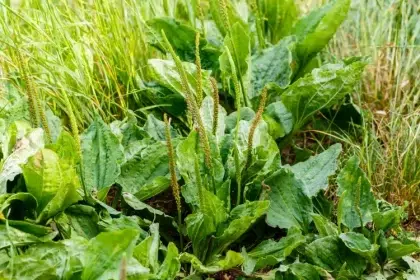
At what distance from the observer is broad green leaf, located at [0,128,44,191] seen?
1.78 m

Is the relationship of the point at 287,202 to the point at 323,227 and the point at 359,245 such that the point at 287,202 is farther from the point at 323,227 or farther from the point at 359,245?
the point at 359,245

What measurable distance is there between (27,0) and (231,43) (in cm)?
82

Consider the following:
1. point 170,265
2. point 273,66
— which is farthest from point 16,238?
point 273,66

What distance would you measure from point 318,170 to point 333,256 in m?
0.29

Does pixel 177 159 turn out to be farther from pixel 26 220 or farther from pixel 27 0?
pixel 27 0

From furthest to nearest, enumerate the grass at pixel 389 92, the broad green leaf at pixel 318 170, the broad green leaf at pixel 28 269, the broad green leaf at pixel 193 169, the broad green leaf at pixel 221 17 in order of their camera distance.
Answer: the broad green leaf at pixel 221 17
the grass at pixel 389 92
the broad green leaf at pixel 318 170
the broad green leaf at pixel 193 169
the broad green leaf at pixel 28 269

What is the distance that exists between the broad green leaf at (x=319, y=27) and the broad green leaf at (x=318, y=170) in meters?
0.52

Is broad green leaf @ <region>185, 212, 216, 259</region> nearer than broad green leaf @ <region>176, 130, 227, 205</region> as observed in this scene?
Yes

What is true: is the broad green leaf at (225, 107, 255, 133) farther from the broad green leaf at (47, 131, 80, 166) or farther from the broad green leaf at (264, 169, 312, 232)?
the broad green leaf at (47, 131, 80, 166)

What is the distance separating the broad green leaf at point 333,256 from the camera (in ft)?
6.02

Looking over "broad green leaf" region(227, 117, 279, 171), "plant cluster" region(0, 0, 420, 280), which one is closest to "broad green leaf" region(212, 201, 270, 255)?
"plant cluster" region(0, 0, 420, 280)

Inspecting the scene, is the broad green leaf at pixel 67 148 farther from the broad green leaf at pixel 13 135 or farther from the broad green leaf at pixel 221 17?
the broad green leaf at pixel 221 17

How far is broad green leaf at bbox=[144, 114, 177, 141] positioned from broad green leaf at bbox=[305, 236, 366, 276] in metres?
0.60

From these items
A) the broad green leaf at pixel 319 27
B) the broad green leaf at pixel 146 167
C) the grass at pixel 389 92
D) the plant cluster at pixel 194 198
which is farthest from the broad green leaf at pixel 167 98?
the grass at pixel 389 92
